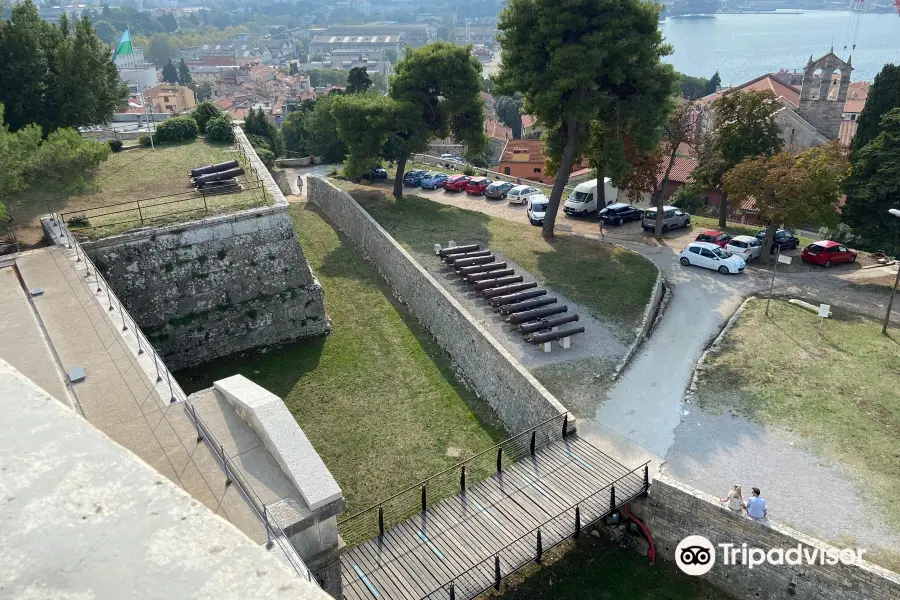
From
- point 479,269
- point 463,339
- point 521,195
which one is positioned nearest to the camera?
point 463,339

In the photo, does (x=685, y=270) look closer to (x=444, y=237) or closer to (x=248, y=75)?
(x=444, y=237)

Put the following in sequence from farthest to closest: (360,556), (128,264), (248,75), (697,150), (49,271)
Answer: (248,75) → (697,150) → (128,264) → (49,271) → (360,556)

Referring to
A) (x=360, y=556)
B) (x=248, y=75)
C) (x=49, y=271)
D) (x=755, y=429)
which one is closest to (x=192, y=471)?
(x=360, y=556)

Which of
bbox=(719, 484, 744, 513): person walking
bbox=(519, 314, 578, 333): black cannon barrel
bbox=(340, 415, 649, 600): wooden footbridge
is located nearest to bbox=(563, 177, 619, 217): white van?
bbox=(519, 314, 578, 333): black cannon barrel

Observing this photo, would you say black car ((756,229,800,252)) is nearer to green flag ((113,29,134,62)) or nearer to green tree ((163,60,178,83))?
green flag ((113,29,134,62))

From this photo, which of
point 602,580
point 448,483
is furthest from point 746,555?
point 448,483

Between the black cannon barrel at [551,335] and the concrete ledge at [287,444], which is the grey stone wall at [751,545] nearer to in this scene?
the black cannon barrel at [551,335]

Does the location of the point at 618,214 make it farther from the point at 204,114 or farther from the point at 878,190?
the point at 204,114
